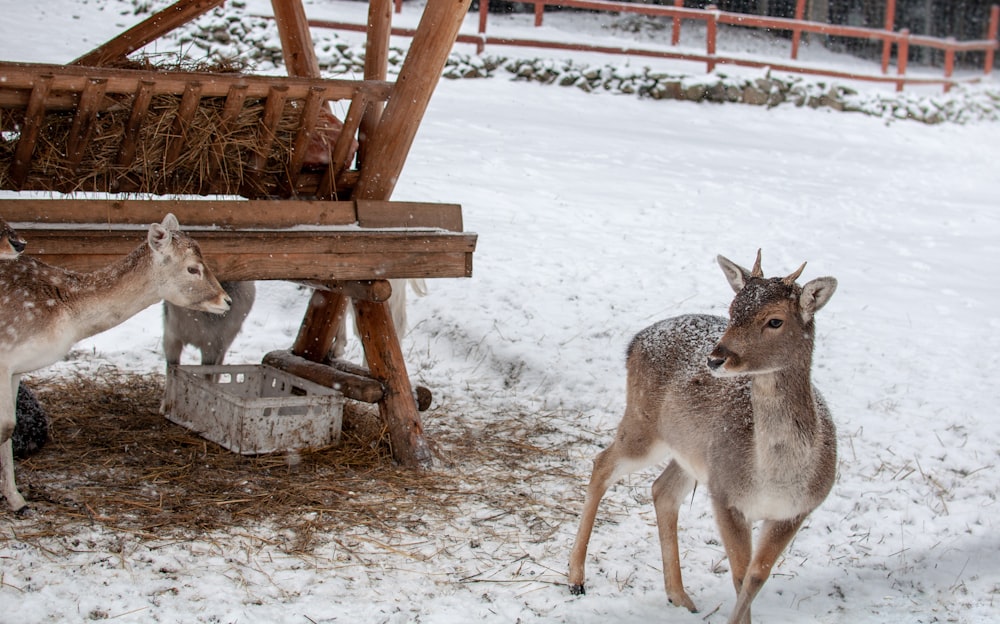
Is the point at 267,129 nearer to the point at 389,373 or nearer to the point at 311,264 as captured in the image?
the point at 311,264

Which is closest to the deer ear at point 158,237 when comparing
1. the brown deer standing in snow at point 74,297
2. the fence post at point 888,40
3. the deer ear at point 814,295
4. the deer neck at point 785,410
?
the brown deer standing in snow at point 74,297

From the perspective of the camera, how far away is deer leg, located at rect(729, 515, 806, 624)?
14.3ft

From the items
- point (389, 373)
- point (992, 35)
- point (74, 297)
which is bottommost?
point (389, 373)

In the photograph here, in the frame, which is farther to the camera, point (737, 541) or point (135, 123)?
point (135, 123)

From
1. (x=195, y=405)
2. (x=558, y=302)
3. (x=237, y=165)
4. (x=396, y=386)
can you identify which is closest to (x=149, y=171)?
(x=237, y=165)

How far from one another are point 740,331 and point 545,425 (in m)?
3.31

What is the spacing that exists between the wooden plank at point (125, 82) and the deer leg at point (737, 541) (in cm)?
320

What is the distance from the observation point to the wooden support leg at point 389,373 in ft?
21.1

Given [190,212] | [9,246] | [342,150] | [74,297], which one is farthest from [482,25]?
[9,246]

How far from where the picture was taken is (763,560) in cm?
438

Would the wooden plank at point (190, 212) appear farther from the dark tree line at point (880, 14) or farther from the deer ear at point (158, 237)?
the dark tree line at point (880, 14)

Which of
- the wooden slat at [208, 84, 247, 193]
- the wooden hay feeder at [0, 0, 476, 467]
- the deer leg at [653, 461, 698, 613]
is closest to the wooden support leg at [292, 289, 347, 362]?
the wooden hay feeder at [0, 0, 476, 467]

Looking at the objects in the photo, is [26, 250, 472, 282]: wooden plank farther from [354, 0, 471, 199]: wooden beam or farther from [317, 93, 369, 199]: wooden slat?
[317, 93, 369, 199]: wooden slat

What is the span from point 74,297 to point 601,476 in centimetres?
259
